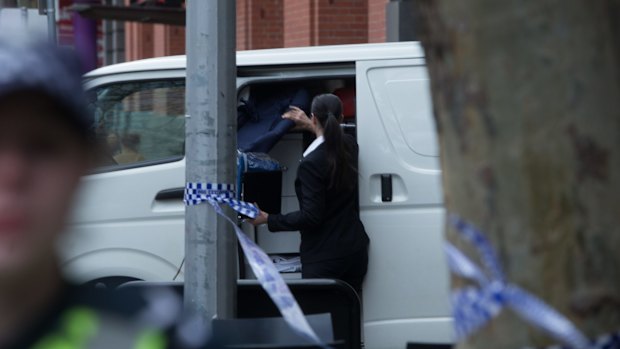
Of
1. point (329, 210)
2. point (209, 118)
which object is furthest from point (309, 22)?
point (209, 118)

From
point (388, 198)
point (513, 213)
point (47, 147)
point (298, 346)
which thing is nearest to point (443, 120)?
Result: point (513, 213)

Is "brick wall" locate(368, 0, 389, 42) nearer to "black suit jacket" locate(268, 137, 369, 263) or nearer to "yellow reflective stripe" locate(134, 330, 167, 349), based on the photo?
"black suit jacket" locate(268, 137, 369, 263)

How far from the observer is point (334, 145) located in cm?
711

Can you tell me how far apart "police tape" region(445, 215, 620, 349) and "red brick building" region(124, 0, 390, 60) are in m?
10.9

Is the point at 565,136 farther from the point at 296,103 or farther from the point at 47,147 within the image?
the point at 296,103

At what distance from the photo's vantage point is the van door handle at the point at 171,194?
7.29 metres

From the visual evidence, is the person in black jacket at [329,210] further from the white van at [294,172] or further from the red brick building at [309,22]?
the red brick building at [309,22]

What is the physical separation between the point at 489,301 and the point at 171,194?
5.25 m

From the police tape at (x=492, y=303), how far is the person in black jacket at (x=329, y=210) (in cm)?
480

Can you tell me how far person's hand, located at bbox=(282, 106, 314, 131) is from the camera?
7.35 meters

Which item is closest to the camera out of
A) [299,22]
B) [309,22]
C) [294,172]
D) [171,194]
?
[171,194]

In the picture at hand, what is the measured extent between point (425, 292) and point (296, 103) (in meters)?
1.42

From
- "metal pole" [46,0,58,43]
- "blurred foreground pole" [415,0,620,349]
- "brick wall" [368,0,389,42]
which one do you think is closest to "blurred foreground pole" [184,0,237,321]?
"blurred foreground pole" [415,0,620,349]

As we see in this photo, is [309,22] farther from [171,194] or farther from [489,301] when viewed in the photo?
[489,301]
